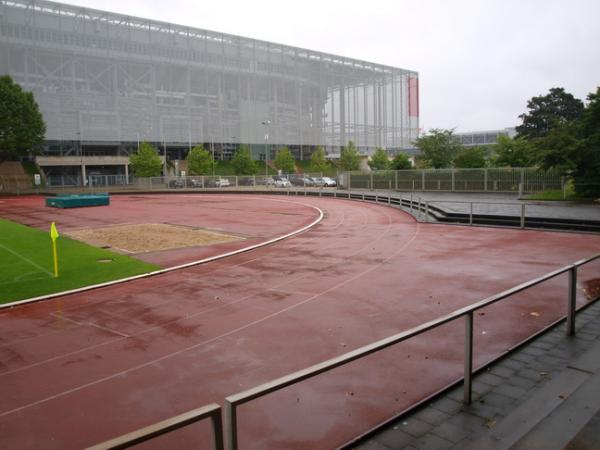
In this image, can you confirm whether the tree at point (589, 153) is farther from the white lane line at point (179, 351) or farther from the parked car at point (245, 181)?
the parked car at point (245, 181)

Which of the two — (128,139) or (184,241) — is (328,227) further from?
(128,139)

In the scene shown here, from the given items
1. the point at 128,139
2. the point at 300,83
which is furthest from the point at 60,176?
the point at 300,83

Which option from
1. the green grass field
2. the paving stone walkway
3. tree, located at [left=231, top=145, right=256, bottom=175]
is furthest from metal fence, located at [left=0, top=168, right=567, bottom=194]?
the paving stone walkway

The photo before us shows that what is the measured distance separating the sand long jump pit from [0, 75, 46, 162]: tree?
151ft

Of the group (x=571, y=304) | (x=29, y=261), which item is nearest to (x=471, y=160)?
(x=29, y=261)

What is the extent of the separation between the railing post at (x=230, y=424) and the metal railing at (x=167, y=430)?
6 centimetres

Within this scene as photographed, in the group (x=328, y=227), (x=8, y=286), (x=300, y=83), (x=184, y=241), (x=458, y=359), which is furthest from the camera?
(x=300, y=83)

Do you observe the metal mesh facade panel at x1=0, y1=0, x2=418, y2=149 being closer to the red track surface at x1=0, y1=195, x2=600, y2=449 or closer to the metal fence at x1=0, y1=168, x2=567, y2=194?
the metal fence at x1=0, y1=168, x2=567, y2=194

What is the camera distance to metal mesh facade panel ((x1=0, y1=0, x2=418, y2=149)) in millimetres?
71875

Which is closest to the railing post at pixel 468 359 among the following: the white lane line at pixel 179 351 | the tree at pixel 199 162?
the white lane line at pixel 179 351

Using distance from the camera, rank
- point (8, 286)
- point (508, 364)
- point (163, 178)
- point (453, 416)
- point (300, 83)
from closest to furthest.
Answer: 1. point (453, 416)
2. point (508, 364)
3. point (8, 286)
4. point (163, 178)
5. point (300, 83)

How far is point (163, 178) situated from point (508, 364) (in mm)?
67483

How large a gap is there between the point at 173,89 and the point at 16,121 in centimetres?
2705

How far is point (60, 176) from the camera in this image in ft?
250
